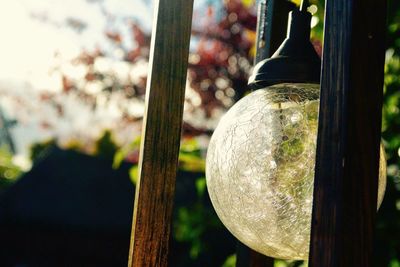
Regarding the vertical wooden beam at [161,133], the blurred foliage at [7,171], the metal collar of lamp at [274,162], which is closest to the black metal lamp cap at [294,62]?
the metal collar of lamp at [274,162]

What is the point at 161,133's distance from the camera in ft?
3.48

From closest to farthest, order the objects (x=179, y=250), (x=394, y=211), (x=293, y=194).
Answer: (x=293, y=194)
(x=394, y=211)
(x=179, y=250)

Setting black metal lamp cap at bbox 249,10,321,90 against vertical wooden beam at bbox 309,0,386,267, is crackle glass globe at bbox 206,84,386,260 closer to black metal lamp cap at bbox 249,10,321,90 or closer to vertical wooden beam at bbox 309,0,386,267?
black metal lamp cap at bbox 249,10,321,90

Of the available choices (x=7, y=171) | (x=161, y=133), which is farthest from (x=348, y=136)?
(x=7, y=171)

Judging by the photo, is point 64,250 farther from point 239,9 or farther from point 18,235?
point 239,9

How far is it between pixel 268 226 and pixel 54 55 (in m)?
11.2

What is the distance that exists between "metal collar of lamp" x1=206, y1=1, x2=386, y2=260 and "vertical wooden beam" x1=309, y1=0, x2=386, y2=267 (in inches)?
9.5

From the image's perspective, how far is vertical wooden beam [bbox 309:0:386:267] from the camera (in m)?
0.66

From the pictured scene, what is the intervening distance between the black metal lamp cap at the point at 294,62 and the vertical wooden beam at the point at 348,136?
0.29 meters

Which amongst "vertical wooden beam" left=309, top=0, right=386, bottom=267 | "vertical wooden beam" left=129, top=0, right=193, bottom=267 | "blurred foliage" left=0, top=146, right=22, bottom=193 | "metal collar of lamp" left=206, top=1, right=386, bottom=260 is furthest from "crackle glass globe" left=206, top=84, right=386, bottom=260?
"blurred foliage" left=0, top=146, right=22, bottom=193

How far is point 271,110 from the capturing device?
38.6 inches

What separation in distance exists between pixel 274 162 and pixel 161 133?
0.29 m

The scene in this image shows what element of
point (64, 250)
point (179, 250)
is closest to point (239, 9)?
point (179, 250)

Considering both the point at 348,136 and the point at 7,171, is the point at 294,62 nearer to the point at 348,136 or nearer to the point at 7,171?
the point at 348,136
